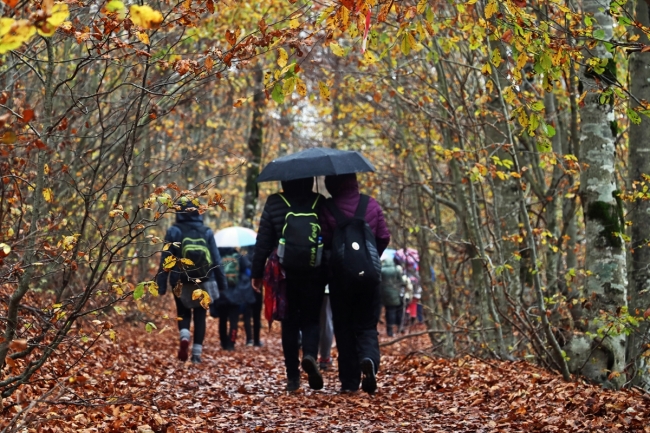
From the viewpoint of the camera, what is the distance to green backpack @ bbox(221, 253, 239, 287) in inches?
562

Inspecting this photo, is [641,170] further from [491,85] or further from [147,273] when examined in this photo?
[147,273]

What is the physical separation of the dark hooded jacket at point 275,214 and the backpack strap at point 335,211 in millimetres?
97

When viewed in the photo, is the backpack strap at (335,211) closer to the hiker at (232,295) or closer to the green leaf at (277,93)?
the green leaf at (277,93)

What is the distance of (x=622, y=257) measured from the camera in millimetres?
7664

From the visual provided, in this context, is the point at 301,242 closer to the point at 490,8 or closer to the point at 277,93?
the point at 277,93

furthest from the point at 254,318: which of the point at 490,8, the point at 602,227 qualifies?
the point at 490,8

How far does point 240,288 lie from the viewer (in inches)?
563

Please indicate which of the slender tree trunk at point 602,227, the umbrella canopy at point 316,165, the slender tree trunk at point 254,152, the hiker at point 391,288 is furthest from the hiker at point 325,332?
the slender tree trunk at point 254,152

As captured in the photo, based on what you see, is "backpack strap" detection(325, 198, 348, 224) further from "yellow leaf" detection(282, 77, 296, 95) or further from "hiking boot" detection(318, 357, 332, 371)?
"hiking boot" detection(318, 357, 332, 371)

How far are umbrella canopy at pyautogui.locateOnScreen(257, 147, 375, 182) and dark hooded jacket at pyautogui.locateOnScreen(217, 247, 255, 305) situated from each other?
5.90 meters

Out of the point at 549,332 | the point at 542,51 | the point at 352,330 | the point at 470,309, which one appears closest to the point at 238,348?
the point at 470,309

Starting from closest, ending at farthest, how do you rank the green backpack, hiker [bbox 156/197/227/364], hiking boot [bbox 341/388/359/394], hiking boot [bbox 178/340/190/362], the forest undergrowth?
the forest undergrowth
hiking boot [bbox 341/388/359/394]
hiker [bbox 156/197/227/364]
hiking boot [bbox 178/340/190/362]
the green backpack

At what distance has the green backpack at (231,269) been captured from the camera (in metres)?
14.3

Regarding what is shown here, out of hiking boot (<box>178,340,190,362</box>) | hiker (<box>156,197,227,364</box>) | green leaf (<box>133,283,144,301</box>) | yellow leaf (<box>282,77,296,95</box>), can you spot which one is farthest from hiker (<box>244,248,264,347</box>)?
yellow leaf (<box>282,77,296,95</box>)
